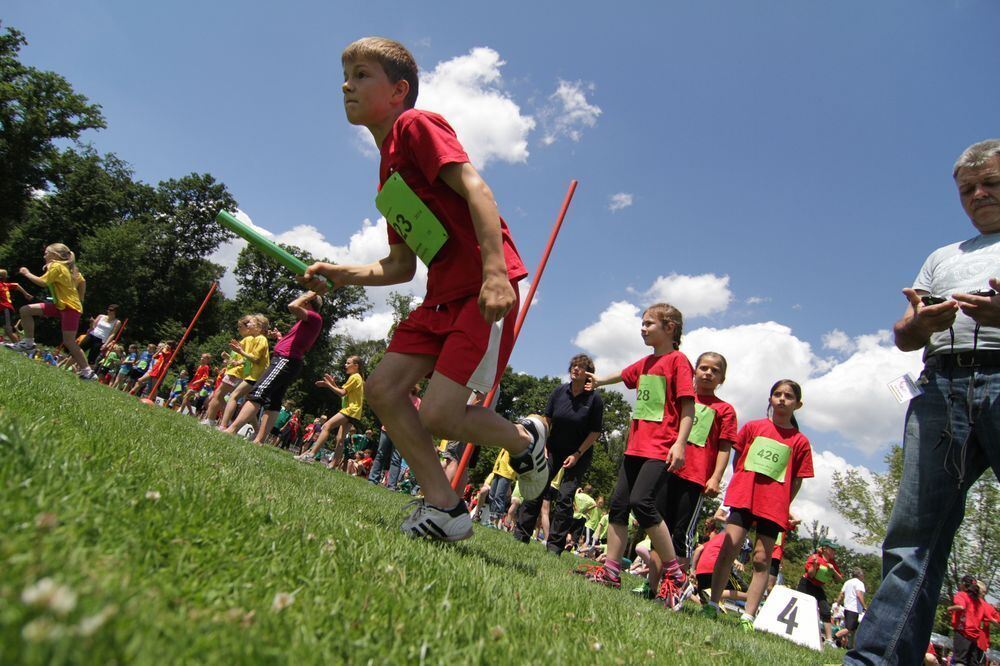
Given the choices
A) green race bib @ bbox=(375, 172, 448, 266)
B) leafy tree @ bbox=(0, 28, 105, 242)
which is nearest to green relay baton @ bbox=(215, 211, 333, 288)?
green race bib @ bbox=(375, 172, 448, 266)

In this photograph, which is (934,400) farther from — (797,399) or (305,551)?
(797,399)

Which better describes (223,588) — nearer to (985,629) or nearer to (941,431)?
(941,431)

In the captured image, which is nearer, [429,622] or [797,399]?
[429,622]

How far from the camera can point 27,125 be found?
135ft

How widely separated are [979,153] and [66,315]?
12275 millimetres

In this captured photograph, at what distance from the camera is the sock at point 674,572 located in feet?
15.7

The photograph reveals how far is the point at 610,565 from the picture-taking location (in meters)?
5.14

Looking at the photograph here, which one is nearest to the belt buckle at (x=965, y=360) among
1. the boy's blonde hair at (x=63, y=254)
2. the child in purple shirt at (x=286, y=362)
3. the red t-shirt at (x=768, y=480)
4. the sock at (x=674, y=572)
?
the sock at (x=674, y=572)

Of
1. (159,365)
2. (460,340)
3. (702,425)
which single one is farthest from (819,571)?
(159,365)

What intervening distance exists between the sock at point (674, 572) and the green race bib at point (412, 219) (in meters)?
3.23

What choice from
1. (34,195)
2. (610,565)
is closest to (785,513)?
(610,565)

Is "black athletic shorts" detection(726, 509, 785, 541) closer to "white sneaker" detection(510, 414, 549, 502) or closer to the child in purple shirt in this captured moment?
"white sneaker" detection(510, 414, 549, 502)

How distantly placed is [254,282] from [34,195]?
1861 cm

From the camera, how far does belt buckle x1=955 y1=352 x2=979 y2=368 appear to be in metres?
2.66
